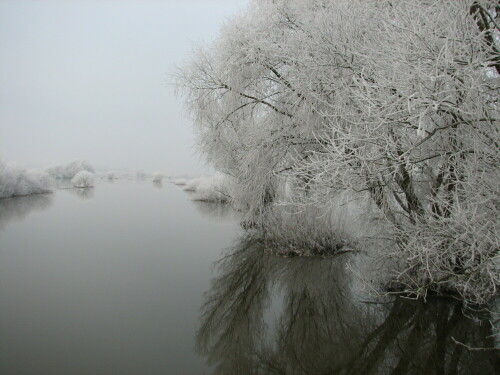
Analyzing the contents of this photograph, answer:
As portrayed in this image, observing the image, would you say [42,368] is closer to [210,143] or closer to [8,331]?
[8,331]

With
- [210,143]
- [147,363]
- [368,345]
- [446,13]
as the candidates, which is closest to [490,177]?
[446,13]

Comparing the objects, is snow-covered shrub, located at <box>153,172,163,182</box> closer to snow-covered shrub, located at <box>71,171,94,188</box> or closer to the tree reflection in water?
snow-covered shrub, located at <box>71,171,94,188</box>

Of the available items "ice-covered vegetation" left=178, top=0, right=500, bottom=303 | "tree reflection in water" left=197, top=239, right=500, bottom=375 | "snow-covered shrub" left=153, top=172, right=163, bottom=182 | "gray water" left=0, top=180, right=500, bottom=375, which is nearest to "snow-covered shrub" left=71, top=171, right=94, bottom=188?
"snow-covered shrub" left=153, top=172, right=163, bottom=182

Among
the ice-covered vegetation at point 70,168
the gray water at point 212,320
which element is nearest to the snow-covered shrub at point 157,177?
the ice-covered vegetation at point 70,168

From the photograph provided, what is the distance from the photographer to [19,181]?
23344mm

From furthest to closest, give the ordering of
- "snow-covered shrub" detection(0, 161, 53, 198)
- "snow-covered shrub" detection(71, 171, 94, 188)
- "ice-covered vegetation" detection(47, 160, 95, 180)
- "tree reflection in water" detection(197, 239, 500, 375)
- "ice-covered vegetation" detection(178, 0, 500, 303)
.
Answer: "ice-covered vegetation" detection(47, 160, 95, 180), "snow-covered shrub" detection(71, 171, 94, 188), "snow-covered shrub" detection(0, 161, 53, 198), "tree reflection in water" detection(197, 239, 500, 375), "ice-covered vegetation" detection(178, 0, 500, 303)

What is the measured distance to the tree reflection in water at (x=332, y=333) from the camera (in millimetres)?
3500

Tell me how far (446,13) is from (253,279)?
5353mm

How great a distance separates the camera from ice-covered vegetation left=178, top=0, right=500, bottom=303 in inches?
116

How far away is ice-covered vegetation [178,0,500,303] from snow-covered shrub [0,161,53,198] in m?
19.2

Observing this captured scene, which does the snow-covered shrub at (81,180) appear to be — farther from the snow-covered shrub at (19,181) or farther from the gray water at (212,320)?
the gray water at (212,320)

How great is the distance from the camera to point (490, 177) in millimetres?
3156

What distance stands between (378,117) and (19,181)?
89.1 feet

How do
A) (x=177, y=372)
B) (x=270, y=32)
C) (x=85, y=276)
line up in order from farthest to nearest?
(x=270, y=32) < (x=85, y=276) < (x=177, y=372)
